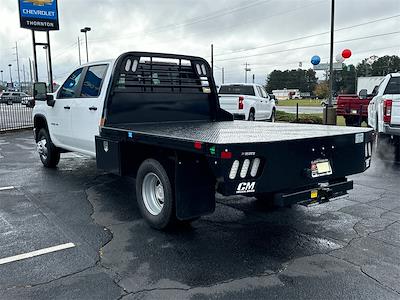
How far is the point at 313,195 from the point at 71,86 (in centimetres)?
496

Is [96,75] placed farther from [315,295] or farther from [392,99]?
[392,99]

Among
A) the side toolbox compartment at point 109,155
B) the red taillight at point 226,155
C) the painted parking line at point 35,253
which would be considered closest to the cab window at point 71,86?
the side toolbox compartment at point 109,155

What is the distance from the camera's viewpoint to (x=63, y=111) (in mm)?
7594

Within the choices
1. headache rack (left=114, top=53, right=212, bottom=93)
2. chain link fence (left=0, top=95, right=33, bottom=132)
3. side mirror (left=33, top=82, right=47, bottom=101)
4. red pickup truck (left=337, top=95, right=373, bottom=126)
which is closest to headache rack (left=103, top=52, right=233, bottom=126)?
headache rack (left=114, top=53, right=212, bottom=93)

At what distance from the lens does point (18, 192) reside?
22.6 feet

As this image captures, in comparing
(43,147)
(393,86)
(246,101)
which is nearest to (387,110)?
(393,86)

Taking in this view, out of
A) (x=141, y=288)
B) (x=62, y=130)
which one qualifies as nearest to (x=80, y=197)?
(x=62, y=130)

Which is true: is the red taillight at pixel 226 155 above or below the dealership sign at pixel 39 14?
below

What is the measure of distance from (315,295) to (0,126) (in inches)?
752

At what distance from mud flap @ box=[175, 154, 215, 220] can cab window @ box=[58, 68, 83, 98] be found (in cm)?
367

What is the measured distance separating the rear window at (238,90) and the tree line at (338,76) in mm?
60604

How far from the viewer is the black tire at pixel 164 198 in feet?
14.9

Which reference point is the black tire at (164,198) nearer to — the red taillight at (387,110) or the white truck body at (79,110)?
the white truck body at (79,110)

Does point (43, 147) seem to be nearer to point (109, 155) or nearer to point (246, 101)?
point (109, 155)
